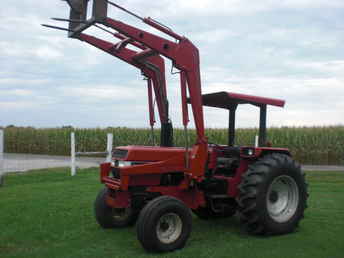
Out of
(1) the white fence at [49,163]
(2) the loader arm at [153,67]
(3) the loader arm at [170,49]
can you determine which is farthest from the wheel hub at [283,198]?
(1) the white fence at [49,163]

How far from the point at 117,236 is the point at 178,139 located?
21.4 metres

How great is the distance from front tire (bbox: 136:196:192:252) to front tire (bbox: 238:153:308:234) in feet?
3.22

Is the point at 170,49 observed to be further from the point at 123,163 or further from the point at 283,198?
the point at 283,198

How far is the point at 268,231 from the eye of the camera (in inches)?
247

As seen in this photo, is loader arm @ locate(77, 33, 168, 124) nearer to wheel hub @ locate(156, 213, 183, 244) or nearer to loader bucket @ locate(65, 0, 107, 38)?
loader bucket @ locate(65, 0, 107, 38)

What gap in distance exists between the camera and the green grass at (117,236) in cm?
549

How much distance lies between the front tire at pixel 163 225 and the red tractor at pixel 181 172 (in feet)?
0.04

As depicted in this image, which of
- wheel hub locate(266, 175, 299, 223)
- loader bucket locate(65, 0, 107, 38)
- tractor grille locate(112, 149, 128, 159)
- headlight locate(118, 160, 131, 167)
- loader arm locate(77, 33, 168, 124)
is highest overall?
loader bucket locate(65, 0, 107, 38)

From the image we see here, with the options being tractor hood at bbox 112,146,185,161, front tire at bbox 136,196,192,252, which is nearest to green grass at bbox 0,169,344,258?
front tire at bbox 136,196,192,252

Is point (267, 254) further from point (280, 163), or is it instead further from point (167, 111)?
Result: point (167, 111)

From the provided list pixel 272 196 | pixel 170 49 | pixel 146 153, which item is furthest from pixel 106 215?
pixel 170 49

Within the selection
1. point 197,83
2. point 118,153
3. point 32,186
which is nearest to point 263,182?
point 197,83

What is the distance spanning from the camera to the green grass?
216 inches

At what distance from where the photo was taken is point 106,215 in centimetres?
680
